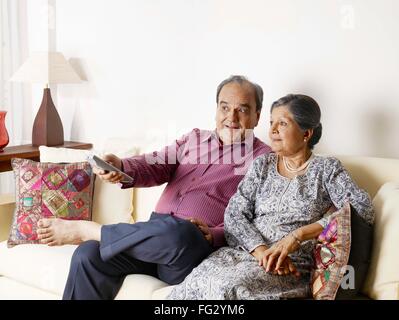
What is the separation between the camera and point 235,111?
8.60ft

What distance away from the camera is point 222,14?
304cm

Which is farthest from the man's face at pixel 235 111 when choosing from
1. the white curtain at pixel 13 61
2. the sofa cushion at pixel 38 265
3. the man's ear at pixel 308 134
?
the white curtain at pixel 13 61

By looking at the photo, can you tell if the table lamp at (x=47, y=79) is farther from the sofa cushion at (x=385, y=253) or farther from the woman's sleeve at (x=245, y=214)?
the sofa cushion at (x=385, y=253)

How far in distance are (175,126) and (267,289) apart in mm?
1420

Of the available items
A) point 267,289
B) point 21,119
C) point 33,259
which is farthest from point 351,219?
point 21,119

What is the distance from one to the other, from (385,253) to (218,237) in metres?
0.64

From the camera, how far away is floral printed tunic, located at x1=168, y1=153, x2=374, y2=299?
2.03m

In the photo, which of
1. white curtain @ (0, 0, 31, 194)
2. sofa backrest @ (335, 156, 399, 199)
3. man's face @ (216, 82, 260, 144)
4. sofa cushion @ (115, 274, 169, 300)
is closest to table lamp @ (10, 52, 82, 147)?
white curtain @ (0, 0, 31, 194)

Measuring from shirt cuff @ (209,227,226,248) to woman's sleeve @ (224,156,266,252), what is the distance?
1.4 inches

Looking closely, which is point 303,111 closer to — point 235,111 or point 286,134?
point 286,134

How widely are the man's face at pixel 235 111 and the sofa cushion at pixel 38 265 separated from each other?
0.85 meters

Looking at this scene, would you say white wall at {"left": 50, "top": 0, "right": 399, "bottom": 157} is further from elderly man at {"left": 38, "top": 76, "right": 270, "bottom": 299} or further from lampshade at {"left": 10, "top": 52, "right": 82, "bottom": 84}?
elderly man at {"left": 38, "top": 76, "right": 270, "bottom": 299}
